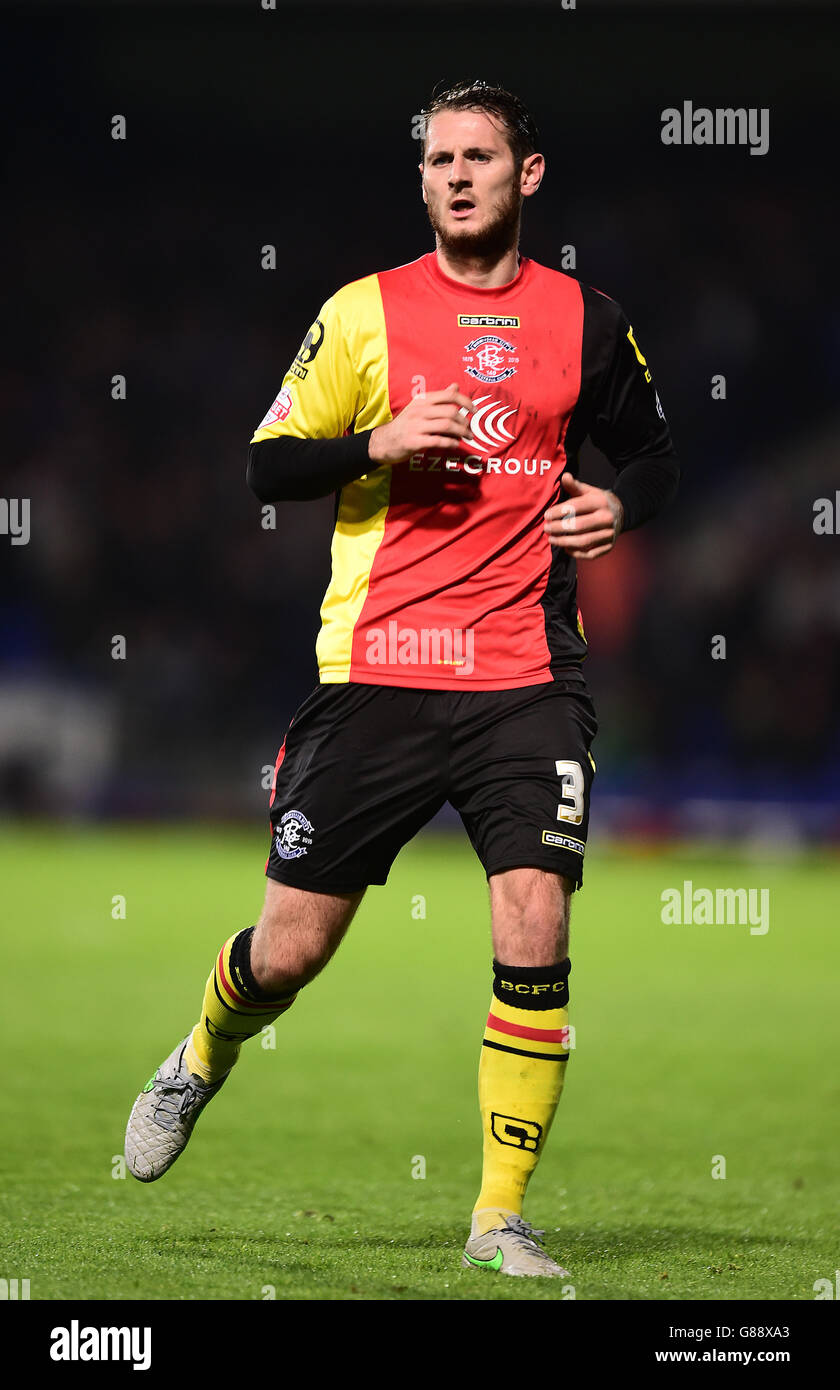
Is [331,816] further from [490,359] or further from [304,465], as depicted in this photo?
[490,359]

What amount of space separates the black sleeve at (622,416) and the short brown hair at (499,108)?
1.17 ft

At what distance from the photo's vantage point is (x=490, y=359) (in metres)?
3.78

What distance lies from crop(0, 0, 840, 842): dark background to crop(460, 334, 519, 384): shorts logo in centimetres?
1206

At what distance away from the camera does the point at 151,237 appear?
62.3 ft

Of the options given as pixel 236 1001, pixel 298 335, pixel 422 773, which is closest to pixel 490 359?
pixel 422 773

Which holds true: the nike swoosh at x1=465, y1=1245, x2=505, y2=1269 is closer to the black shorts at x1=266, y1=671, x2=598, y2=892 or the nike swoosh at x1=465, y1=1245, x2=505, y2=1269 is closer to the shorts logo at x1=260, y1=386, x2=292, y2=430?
the black shorts at x1=266, y1=671, x2=598, y2=892

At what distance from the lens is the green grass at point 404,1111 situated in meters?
3.53

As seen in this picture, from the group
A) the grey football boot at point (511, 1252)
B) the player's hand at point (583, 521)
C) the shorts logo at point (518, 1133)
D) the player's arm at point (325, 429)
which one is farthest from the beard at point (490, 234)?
the grey football boot at point (511, 1252)

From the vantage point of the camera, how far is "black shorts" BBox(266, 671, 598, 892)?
11.9 ft

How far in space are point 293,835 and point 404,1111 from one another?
2.12 m

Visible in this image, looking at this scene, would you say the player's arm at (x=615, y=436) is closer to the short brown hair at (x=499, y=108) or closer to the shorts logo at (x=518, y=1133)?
the short brown hair at (x=499, y=108)

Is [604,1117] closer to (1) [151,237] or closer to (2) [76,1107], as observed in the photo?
(2) [76,1107]
